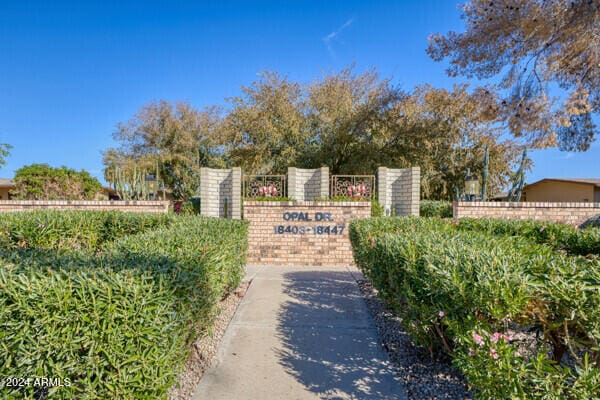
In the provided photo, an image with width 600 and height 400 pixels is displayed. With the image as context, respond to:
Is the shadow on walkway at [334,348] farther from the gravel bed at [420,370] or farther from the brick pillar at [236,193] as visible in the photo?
the brick pillar at [236,193]

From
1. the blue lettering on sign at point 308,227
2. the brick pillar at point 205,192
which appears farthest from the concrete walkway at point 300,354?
the brick pillar at point 205,192

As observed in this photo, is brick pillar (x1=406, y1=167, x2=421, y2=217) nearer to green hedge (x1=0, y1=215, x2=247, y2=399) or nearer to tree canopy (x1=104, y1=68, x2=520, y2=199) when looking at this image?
tree canopy (x1=104, y1=68, x2=520, y2=199)

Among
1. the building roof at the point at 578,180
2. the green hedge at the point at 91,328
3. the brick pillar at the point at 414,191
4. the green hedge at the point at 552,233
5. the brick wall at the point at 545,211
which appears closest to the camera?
the green hedge at the point at 91,328

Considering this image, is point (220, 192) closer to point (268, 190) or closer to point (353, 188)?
point (268, 190)

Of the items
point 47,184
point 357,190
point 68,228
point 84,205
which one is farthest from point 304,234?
point 47,184

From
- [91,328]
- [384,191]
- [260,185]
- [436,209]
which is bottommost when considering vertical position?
[91,328]

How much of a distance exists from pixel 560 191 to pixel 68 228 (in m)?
A: 27.5

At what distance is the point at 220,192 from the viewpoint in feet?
32.0

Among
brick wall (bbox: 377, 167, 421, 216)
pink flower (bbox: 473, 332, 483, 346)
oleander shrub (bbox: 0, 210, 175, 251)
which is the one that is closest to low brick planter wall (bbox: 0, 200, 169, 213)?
oleander shrub (bbox: 0, 210, 175, 251)

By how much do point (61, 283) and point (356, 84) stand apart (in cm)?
1647

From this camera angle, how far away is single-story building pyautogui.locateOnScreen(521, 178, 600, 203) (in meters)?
17.8

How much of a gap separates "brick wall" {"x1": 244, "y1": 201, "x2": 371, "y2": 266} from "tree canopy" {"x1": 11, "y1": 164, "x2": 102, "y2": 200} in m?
10.4

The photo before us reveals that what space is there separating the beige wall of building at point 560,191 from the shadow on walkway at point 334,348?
71.4 ft

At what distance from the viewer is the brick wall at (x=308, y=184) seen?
9.25 m
